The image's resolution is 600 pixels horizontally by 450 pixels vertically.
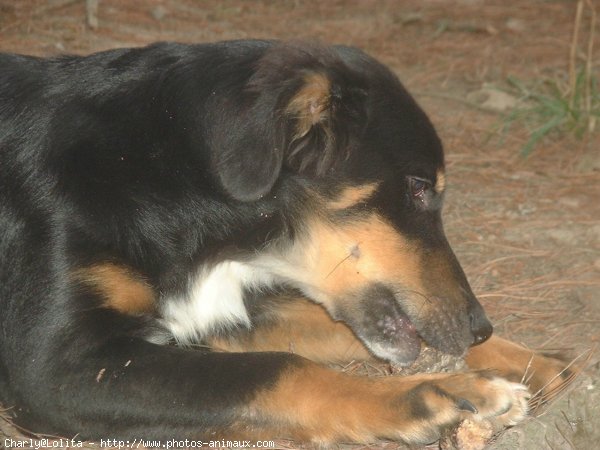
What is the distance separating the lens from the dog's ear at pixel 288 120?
348 centimetres

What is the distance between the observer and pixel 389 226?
3.87 meters

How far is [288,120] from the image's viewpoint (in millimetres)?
3613

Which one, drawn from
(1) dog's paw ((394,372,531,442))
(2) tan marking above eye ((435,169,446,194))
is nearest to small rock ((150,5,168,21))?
(2) tan marking above eye ((435,169,446,194))

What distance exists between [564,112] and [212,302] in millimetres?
4357

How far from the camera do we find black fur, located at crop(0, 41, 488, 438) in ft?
11.3

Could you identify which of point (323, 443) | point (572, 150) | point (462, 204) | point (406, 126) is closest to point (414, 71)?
point (572, 150)

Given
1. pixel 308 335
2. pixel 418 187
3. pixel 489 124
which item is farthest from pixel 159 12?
pixel 418 187

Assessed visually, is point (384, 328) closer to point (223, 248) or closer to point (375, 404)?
point (375, 404)

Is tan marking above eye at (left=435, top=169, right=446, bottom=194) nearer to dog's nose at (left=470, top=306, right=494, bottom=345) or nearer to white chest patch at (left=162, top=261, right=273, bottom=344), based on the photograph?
dog's nose at (left=470, top=306, right=494, bottom=345)

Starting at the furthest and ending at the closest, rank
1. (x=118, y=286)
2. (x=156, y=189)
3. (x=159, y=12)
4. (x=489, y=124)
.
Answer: (x=159, y=12) → (x=489, y=124) → (x=156, y=189) → (x=118, y=286)

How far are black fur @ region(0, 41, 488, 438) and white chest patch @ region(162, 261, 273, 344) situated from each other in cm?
8

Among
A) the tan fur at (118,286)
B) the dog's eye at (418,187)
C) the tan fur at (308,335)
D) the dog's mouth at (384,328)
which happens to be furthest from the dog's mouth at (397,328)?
the tan fur at (118,286)

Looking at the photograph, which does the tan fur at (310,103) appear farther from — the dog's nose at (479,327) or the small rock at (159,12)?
the small rock at (159,12)

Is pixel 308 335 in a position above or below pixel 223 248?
below
